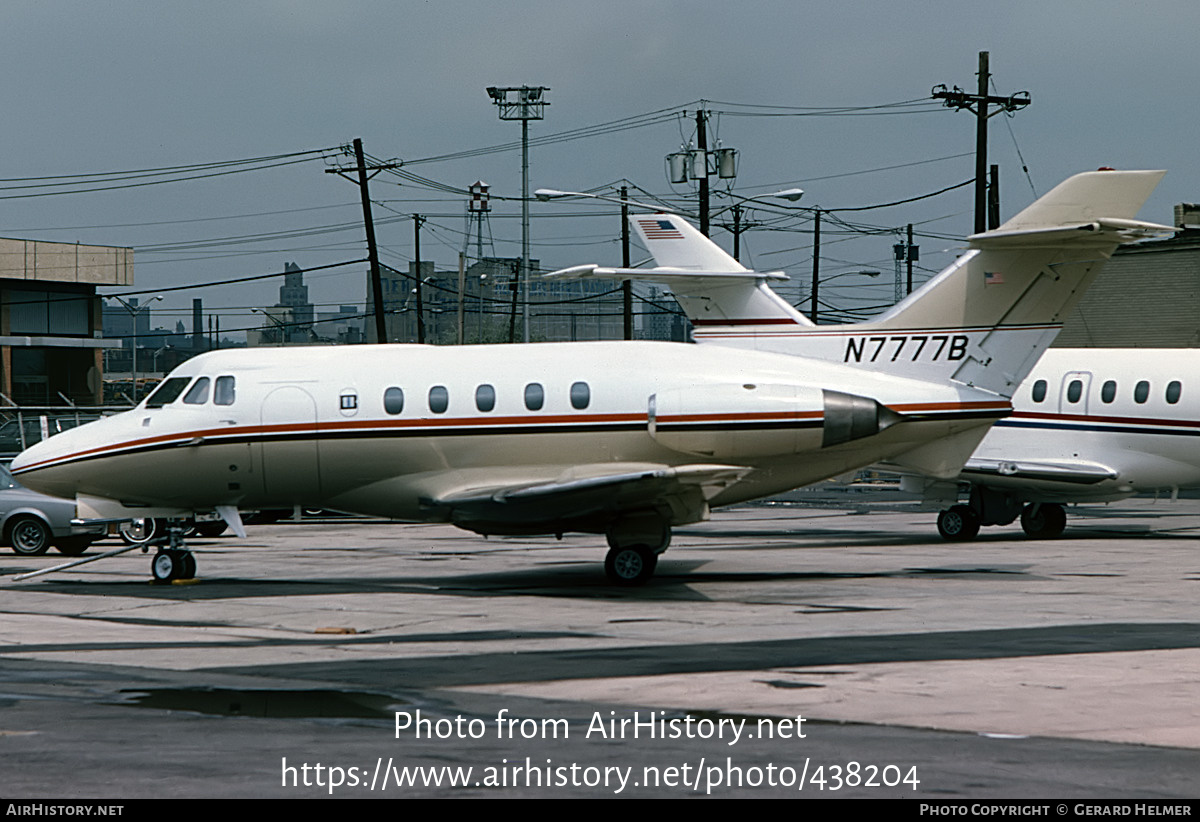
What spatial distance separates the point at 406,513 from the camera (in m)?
21.1

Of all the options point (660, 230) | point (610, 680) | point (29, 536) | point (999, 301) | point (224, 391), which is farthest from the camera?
point (29, 536)

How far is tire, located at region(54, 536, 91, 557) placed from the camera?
27.2m

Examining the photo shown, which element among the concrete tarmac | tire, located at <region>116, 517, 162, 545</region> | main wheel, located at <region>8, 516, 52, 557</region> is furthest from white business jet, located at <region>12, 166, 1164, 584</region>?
tire, located at <region>116, 517, 162, 545</region>

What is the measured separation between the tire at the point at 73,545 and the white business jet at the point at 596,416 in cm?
600

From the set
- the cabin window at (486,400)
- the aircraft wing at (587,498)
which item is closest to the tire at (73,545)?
the aircraft wing at (587,498)

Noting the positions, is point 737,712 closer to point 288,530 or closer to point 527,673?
point 527,673

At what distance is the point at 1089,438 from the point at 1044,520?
2208 millimetres

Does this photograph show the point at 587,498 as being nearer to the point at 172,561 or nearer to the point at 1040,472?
the point at 172,561

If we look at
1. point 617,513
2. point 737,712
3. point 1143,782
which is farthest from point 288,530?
point 1143,782

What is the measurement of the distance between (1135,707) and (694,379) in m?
10.4

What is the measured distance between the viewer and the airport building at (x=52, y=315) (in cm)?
8394

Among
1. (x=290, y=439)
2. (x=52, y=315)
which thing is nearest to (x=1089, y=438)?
(x=290, y=439)

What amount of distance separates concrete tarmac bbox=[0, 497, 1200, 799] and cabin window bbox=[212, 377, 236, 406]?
262 centimetres

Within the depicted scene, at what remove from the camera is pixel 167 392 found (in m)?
21.4
